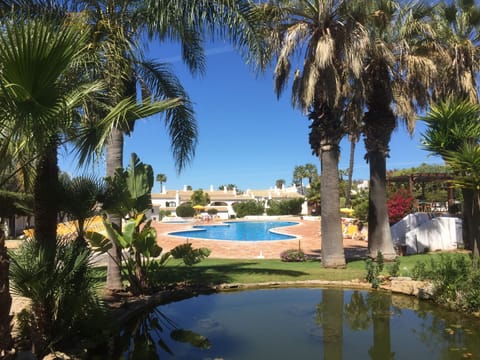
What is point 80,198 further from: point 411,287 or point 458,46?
point 458,46

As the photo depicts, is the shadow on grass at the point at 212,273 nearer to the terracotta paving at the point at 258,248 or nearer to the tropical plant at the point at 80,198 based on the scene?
the terracotta paving at the point at 258,248

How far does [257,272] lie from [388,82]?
8351mm

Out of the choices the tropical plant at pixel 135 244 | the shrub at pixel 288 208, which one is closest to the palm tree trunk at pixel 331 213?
the tropical plant at pixel 135 244

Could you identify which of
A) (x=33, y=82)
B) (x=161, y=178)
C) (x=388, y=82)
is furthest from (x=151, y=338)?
(x=161, y=178)

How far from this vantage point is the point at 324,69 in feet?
40.8

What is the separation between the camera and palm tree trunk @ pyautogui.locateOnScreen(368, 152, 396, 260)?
14750 mm

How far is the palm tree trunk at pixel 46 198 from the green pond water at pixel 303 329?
240 cm

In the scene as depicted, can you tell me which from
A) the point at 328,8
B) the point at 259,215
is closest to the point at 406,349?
the point at 328,8

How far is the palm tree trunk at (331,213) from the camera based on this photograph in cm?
1330

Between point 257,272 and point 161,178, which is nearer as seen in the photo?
point 257,272

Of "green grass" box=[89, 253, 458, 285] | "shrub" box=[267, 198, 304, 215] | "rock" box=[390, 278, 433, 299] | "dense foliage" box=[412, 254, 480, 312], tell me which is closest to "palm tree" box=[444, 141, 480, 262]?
"dense foliage" box=[412, 254, 480, 312]

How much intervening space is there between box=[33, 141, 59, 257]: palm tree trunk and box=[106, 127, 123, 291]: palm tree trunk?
2934 millimetres

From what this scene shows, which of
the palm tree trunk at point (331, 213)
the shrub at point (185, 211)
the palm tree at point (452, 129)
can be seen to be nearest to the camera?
the palm tree at point (452, 129)

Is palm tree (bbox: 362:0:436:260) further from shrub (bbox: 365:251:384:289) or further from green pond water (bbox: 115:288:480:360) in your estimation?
green pond water (bbox: 115:288:480:360)
